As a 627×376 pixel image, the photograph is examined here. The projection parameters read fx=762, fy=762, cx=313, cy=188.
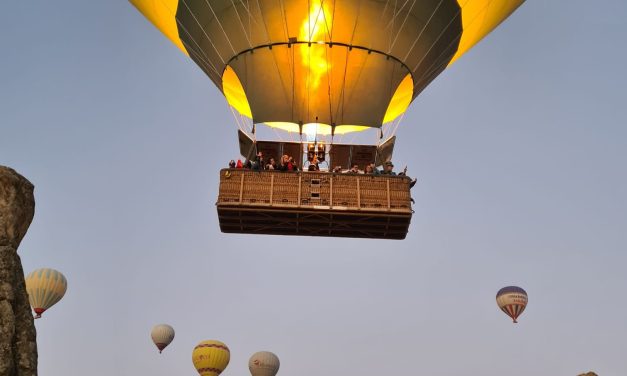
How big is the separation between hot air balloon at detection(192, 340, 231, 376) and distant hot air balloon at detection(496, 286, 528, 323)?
8.53m

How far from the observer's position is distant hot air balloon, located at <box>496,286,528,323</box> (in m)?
21.3

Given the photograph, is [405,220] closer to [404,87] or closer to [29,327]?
[404,87]

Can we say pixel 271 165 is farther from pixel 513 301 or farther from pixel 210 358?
pixel 210 358

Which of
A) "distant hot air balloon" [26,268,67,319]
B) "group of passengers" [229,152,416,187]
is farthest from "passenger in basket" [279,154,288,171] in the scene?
"distant hot air balloon" [26,268,67,319]

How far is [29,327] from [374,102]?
295 inches

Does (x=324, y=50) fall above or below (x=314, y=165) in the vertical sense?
above

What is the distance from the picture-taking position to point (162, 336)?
25.0m

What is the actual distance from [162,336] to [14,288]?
1943cm

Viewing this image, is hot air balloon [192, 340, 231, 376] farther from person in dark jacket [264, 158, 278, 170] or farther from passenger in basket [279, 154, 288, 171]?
passenger in basket [279, 154, 288, 171]

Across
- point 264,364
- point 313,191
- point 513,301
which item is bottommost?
point 264,364

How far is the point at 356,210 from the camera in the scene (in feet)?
34.4

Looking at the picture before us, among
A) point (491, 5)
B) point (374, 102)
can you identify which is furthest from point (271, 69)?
point (491, 5)

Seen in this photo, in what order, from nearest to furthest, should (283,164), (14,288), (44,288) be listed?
1. (14,288)
2. (283,164)
3. (44,288)

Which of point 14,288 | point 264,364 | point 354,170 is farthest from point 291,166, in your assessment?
point 264,364
